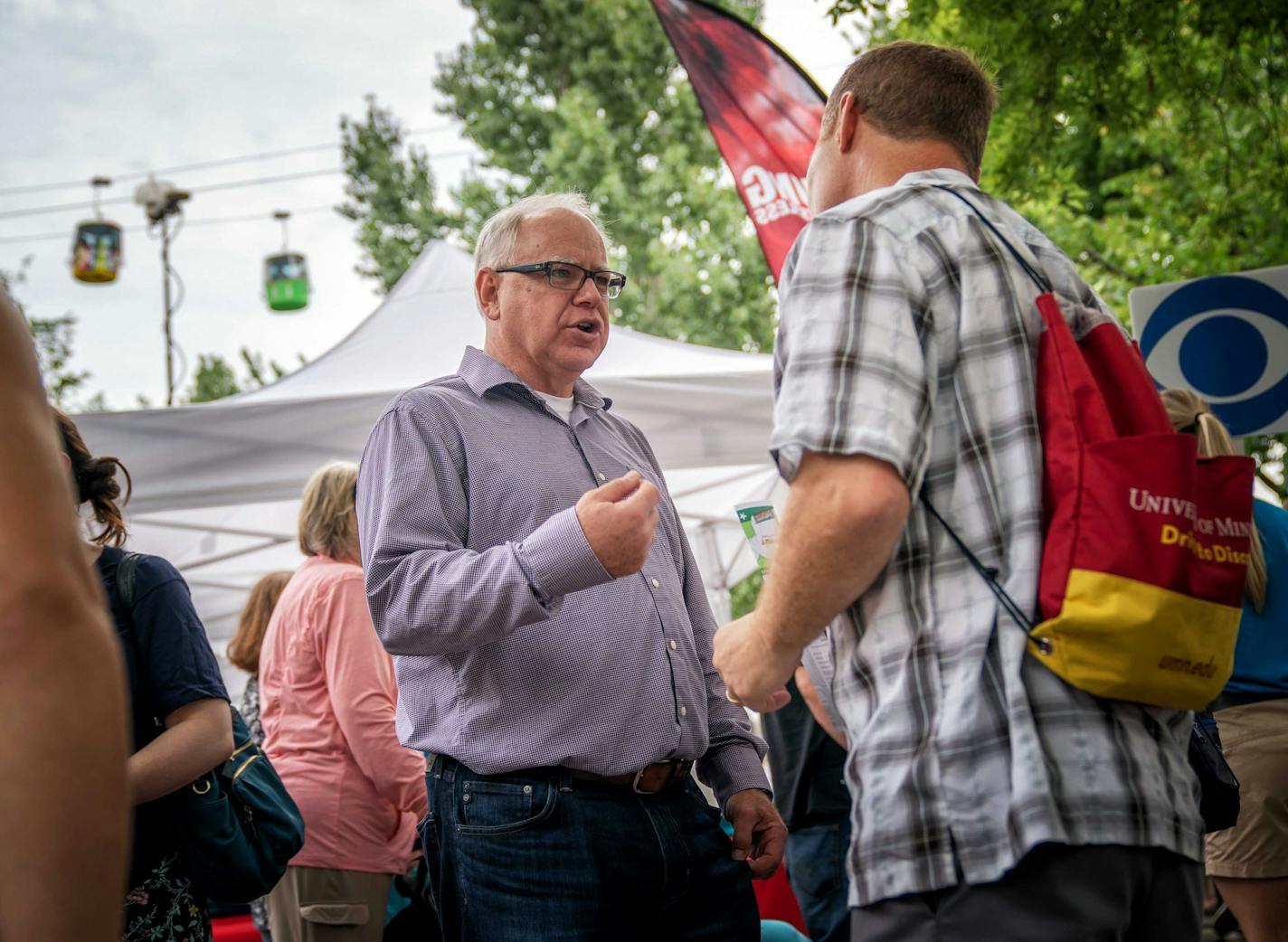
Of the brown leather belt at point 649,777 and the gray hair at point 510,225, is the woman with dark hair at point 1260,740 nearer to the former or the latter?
the gray hair at point 510,225

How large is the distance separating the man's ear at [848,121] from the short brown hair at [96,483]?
5.45 ft

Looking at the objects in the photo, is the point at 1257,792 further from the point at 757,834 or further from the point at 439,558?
the point at 439,558

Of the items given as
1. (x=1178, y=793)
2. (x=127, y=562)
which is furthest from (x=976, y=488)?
(x=127, y=562)

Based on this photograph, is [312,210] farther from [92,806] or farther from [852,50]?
[92,806]

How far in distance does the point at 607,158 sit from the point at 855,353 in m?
22.7

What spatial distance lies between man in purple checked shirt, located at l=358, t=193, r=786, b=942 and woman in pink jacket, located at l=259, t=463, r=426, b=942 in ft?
5.09

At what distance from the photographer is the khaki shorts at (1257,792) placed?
3490 mm

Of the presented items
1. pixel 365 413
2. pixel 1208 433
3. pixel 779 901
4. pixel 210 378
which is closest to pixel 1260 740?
pixel 1208 433

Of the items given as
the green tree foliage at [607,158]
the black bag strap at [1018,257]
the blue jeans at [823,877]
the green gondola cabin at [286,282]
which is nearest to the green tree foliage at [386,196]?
the green tree foliage at [607,158]

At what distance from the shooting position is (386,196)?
86.8ft

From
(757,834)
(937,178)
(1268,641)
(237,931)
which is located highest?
(937,178)

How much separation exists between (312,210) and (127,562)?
95.5ft

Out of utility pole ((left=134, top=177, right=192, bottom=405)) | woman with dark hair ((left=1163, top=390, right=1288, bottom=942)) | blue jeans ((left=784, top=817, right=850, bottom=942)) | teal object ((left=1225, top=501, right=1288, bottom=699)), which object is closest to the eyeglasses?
woman with dark hair ((left=1163, top=390, right=1288, bottom=942))

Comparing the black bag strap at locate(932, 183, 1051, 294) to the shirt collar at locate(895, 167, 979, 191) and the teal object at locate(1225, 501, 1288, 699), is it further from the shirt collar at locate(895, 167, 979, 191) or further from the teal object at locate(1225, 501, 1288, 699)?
the teal object at locate(1225, 501, 1288, 699)
